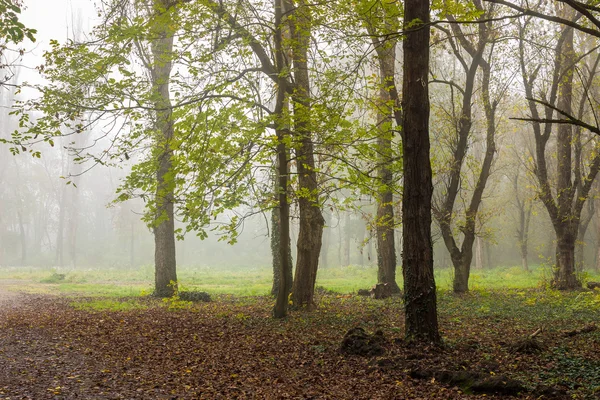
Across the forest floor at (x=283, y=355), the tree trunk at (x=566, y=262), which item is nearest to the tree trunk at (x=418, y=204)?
the forest floor at (x=283, y=355)

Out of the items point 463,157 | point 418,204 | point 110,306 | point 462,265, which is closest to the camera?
point 418,204

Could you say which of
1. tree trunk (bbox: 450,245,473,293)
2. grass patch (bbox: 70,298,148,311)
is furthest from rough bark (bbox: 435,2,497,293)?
grass patch (bbox: 70,298,148,311)

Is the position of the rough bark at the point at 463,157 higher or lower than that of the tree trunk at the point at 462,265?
higher

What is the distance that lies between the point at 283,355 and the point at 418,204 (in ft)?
10.0

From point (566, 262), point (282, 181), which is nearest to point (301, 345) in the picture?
point (282, 181)

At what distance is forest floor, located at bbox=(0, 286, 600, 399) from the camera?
5516mm

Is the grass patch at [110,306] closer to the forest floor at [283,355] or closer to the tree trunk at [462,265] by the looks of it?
the forest floor at [283,355]

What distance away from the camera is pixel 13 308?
1303cm

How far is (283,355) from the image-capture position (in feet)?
24.2

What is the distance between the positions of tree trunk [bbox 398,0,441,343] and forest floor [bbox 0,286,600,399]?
0.48 metres

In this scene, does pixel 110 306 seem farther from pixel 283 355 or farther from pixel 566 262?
pixel 566 262

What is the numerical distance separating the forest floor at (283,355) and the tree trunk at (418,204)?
0.48 metres

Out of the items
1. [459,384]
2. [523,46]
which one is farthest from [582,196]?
[459,384]

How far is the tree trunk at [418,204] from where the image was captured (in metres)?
7.11
